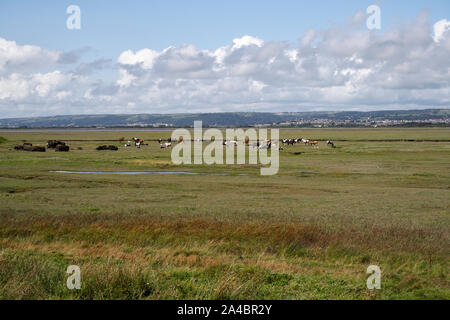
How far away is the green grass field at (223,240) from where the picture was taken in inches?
373

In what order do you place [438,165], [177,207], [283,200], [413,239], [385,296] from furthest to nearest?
[438,165] < [283,200] < [177,207] < [413,239] < [385,296]

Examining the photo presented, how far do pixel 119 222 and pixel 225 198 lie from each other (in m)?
11.2

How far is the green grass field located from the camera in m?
9.48

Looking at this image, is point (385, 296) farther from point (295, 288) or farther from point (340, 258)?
point (340, 258)

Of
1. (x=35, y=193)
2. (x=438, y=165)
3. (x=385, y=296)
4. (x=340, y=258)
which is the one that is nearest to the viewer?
(x=385, y=296)

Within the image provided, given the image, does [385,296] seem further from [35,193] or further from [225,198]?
[35,193]

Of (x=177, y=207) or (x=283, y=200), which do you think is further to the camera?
(x=283, y=200)

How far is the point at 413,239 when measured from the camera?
48.8ft

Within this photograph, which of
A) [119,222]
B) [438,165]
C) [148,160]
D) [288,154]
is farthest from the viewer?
[288,154]

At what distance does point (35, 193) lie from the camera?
1141 inches

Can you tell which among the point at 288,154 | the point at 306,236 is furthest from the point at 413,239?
the point at 288,154

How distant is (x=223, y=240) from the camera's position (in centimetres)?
1446

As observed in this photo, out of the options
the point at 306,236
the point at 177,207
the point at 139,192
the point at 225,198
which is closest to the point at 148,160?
the point at 139,192

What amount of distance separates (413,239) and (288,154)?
51.5 m
